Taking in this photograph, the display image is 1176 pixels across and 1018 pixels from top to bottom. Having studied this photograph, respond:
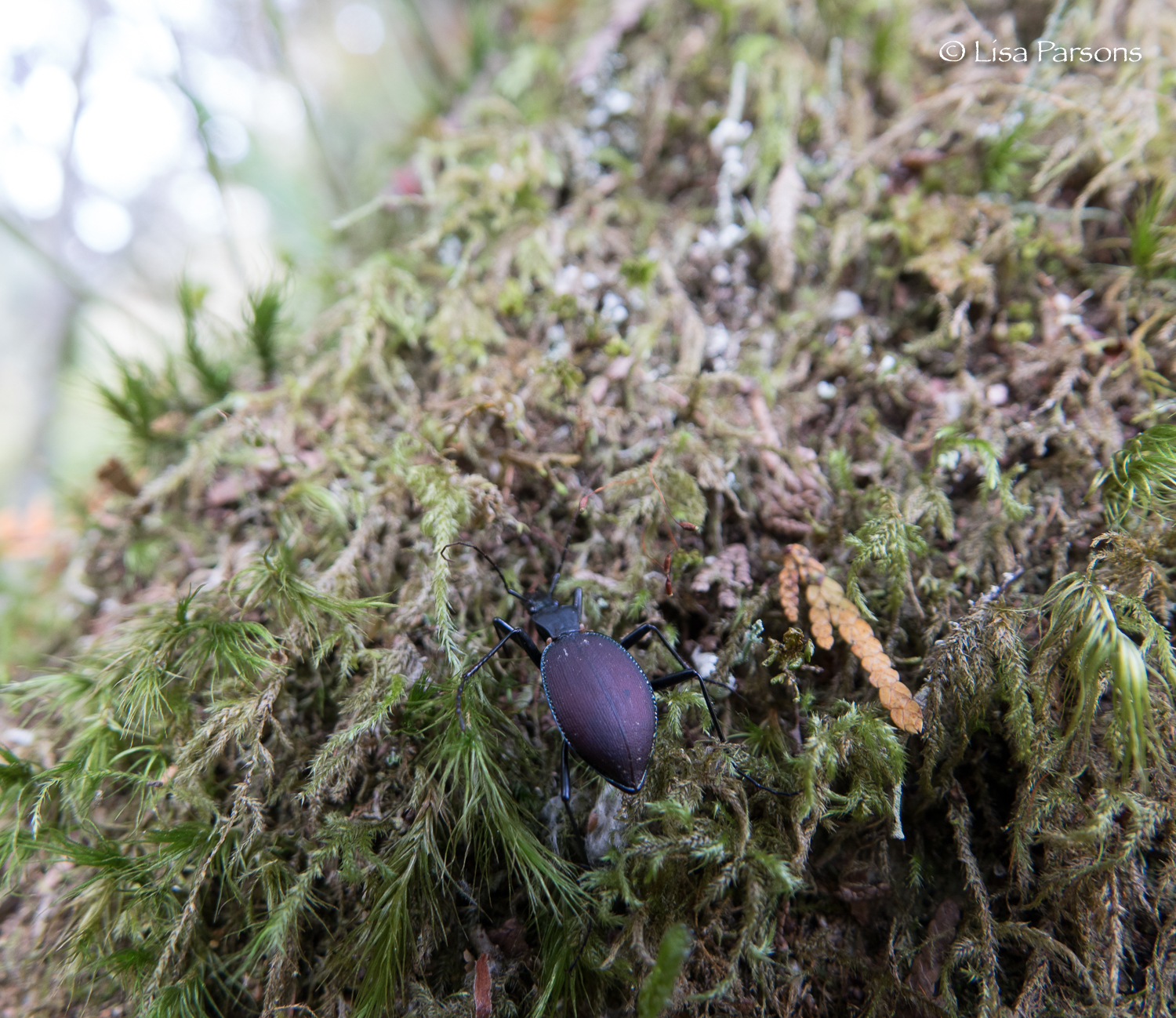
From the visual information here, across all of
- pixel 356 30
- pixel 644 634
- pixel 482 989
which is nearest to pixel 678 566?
pixel 644 634

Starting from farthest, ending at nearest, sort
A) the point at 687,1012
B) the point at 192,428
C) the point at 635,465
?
the point at 192,428
the point at 635,465
the point at 687,1012

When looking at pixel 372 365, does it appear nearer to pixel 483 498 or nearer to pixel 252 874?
pixel 483 498

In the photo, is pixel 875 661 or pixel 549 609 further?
pixel 549 609

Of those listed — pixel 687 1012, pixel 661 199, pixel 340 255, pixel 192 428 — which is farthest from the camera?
pixel 340 255

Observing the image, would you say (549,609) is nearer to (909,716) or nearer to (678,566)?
(678,566)

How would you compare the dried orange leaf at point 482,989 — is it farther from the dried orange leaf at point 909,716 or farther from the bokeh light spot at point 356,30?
the bokeh light spot at point 356,30

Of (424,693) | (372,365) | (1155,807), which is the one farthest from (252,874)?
(1155,807)

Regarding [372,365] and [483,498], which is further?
[372,365]

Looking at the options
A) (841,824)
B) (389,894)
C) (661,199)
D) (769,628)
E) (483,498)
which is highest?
(661,199)
